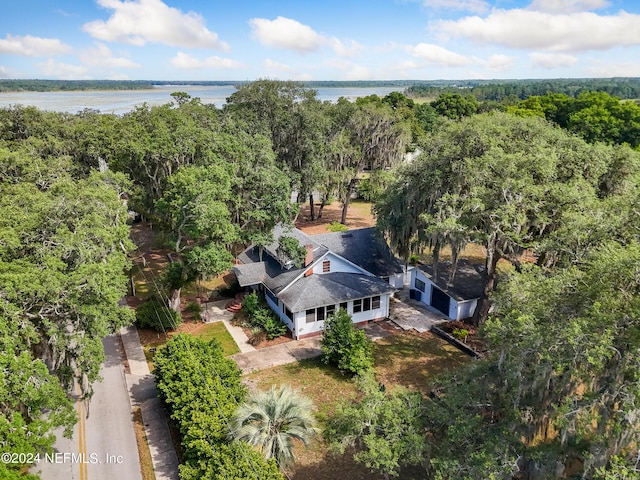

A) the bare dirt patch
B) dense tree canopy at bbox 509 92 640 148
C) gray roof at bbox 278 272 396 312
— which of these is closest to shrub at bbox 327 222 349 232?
the bare dirt patch

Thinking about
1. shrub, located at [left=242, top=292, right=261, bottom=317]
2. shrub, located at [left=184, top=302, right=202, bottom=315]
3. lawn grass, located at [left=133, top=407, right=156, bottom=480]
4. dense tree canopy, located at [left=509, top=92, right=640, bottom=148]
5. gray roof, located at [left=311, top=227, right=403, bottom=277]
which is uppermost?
dense tree canopy, located at [left=509, top=92, right=640, bottom=148]

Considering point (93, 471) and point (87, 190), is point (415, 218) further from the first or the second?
point (93, 471)

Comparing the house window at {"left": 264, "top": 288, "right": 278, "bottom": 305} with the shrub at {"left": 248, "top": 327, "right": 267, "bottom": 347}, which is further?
the house window at {"left": 264, "top": 288, "right": 278, "bottom": 305}

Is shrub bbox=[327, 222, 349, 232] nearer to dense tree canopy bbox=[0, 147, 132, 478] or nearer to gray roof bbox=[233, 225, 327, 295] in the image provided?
gray roof bbox=[233, 225, 327, 295]

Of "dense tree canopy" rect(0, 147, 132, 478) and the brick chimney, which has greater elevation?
"dense tree canopy" rect(0, 147, 132, 478)

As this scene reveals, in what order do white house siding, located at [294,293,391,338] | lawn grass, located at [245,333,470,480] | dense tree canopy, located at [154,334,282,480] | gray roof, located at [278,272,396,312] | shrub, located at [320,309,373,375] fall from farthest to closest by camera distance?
white house siding, located at [294,293,391,338], gray roof, located at [278,272,396,312], shrub, located at [320,309,373,375], lawn grass, located at [245,333,470,480], dense tree canopy, located at [154,334,282,480]

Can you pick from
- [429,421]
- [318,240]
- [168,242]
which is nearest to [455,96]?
[318,240]

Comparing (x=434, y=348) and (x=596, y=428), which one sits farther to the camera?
(x=434, y=348)
